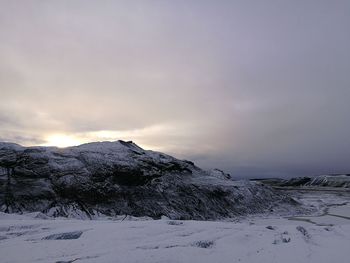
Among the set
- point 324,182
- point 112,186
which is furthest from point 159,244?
point 324,182

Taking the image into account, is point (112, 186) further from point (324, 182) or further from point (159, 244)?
point (324, 182)

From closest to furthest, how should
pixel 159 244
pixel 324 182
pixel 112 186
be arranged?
pixel 159 244 → pixel 112 186 → pixel 324 182

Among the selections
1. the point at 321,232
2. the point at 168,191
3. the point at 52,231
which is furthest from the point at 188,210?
the point at 52,231

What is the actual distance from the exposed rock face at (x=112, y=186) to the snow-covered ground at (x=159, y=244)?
9.38 meters

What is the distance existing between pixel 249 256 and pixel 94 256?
10.2 ft

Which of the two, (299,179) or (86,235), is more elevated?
(299,179)

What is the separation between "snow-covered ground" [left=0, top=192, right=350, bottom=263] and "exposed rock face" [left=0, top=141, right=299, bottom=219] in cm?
938

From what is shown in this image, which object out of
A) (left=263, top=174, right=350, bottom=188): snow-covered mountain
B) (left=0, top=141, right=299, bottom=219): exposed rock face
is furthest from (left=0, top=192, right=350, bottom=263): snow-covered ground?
(left=263, top=174, right=350, bottom=188): snow-covered mountain

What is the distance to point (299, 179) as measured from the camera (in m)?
86.9

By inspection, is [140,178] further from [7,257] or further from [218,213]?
[7,257]

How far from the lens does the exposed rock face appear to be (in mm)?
19391

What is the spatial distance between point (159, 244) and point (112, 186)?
14449 millimetres

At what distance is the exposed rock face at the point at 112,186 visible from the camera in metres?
19.4

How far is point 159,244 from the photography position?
25.6 feet
